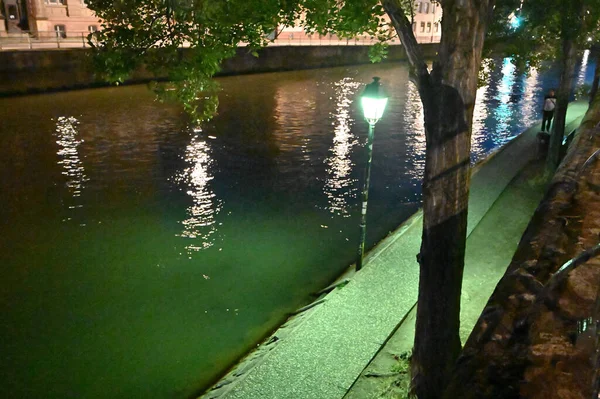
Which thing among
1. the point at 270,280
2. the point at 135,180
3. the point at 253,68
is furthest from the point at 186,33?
the point at 253,68

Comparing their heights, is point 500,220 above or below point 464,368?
below

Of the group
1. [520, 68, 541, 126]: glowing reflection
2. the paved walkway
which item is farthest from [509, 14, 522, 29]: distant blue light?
[520, 68, 541, 126]: glowing reflection

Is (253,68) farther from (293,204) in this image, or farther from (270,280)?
(270,280)

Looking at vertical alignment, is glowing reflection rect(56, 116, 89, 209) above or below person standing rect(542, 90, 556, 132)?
below

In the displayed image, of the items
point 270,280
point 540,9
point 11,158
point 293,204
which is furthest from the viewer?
point 11,158

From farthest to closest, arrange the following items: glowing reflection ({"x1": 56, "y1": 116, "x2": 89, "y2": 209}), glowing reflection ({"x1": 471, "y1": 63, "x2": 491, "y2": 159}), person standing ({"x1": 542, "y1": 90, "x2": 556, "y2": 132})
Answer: glowing reflection ({"x1": 471, "y1": 63, "x2": 491, "y2": 159})
person standing ({"x1": 542, "y1": 90, "x2": 556, "y2": 132})
glowing reflection ({"x1": 56, "y1": 116, "x2": 89, "y2": 209})

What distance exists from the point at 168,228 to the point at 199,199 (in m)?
2.23

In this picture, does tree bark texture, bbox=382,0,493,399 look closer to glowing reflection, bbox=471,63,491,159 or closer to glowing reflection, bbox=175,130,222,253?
glowing reflection, bbox=175,130,222,253

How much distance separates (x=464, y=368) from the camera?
2.37 m

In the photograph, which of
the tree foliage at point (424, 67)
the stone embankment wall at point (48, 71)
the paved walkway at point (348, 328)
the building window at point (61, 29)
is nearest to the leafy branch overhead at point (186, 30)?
the tree foliage at point (424, 67)

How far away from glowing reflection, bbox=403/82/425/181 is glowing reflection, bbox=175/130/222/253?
6.37 metres

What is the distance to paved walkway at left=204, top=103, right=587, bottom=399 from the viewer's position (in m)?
5.65

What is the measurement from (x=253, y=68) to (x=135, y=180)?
2828 cm

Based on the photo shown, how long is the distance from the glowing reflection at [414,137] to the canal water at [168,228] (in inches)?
5.1
